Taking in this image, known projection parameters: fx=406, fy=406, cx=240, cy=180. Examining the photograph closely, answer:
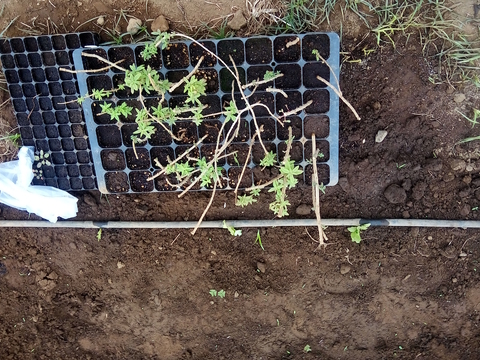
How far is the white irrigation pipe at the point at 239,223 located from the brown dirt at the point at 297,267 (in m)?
0.04

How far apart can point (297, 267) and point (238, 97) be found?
0.84 meters

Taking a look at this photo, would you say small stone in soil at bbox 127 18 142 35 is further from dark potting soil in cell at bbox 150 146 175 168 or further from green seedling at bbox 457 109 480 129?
green seedling at bbox 457 109 480 129

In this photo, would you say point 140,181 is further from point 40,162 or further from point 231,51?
point 231,51

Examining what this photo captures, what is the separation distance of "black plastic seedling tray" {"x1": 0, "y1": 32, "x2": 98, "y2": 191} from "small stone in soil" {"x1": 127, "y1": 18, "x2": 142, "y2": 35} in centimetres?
15


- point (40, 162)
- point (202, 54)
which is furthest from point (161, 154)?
point (40, 162)

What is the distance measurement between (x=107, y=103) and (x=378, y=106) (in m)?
1.13

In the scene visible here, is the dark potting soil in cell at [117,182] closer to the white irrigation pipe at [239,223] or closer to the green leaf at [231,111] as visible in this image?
the white irrigation pipe at [239,223]

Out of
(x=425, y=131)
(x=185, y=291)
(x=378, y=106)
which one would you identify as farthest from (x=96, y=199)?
(x=425, y=131)

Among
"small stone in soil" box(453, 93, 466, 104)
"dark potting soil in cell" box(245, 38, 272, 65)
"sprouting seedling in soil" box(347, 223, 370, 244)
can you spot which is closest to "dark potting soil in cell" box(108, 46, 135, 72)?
"dark potting soil in cell" box(245, 38, 272, 65)

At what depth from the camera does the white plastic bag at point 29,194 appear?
5.74 feet

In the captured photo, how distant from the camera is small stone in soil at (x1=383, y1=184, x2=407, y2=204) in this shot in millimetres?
1764

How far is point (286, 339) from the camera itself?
1958mm

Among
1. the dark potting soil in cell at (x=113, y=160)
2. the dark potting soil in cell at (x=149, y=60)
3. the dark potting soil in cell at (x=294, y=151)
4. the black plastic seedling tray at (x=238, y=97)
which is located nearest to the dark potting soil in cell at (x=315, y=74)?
the black plastic seedling tray at (x=238, y=97)

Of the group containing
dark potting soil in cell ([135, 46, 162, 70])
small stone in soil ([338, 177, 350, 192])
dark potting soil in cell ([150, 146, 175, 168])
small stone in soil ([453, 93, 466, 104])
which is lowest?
small stone in soil ([338, 177, 350, 192])
